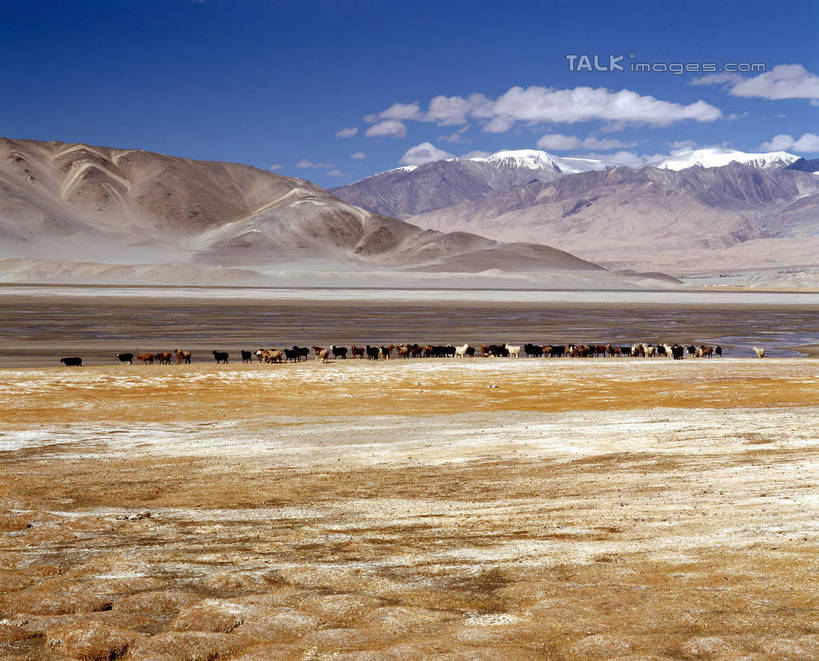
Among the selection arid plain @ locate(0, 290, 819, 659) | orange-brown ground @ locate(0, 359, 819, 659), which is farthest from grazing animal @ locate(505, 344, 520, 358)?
orange-brown ground @ locate(0, 359, 819, 659)

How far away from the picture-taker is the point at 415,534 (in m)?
10.6

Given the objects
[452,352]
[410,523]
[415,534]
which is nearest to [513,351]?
[452,352]

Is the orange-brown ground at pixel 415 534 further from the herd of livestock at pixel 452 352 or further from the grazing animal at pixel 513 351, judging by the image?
the grazing animal at pixel 513 351

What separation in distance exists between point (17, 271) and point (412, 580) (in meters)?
151

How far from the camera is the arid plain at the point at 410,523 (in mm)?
7301

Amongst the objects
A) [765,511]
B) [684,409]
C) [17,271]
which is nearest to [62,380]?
[684,409]

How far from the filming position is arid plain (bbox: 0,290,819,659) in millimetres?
7301

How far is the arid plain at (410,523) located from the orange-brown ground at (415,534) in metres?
0.04

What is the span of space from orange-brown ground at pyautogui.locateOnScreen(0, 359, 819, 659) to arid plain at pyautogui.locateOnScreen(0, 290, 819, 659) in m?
0.04

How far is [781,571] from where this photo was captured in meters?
8.39

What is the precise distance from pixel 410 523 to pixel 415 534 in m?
0.60

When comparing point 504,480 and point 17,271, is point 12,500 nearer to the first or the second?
point 504,480

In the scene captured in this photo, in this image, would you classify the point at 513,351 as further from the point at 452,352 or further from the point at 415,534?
the point at 415,534

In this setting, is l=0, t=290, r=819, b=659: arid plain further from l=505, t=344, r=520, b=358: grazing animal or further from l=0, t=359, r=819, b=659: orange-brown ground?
l=505, t=344, r=520, b=358: grazing animal
